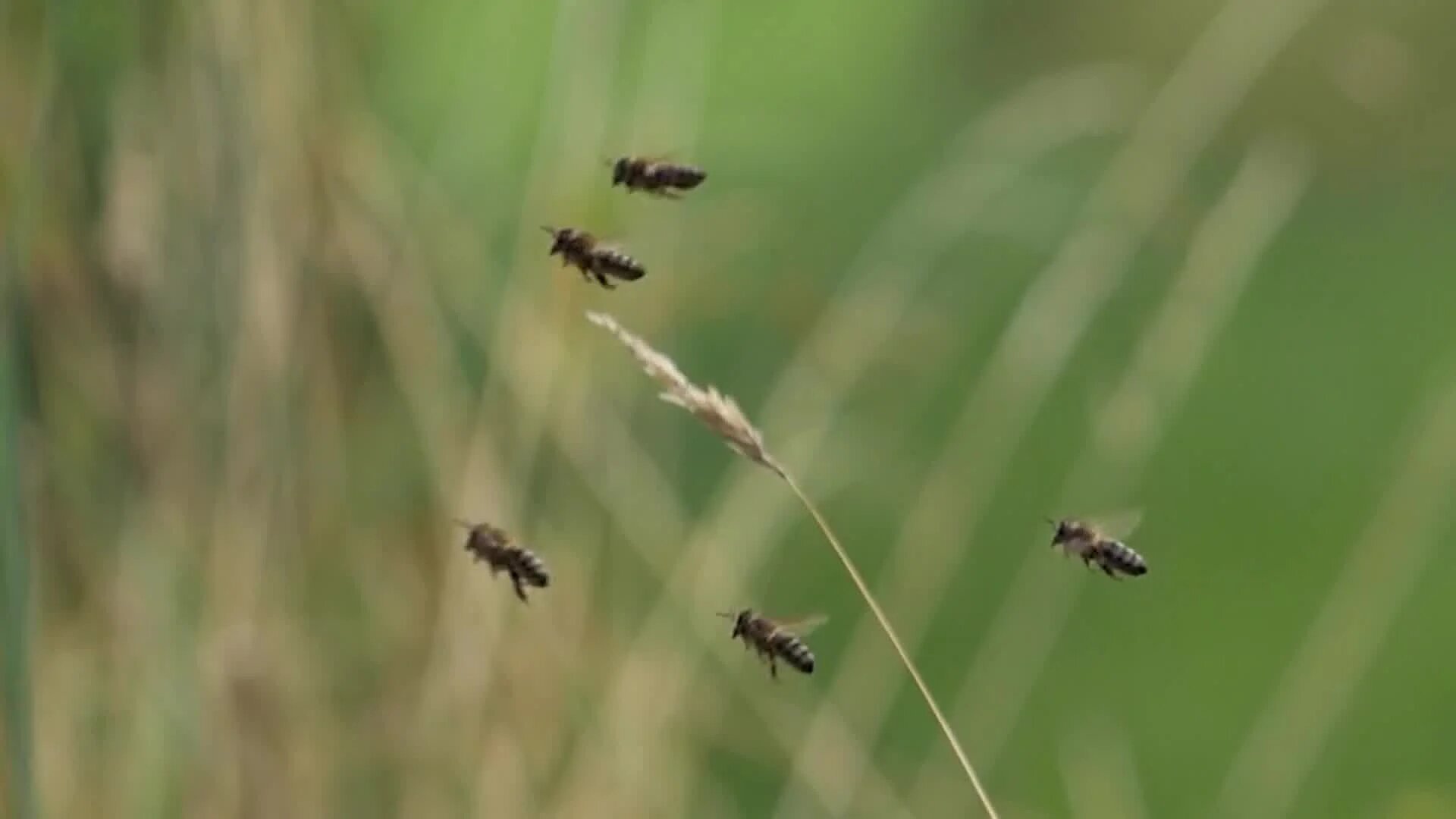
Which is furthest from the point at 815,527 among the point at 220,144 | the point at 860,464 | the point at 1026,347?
the point at 220,144

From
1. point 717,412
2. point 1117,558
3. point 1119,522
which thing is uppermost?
point 1119,522

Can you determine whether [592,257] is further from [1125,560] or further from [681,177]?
[1125,560]

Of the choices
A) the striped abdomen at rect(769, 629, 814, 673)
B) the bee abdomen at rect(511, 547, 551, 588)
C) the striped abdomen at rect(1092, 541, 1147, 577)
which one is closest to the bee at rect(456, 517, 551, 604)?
the bee abdomen at rect(511, 547, 551, 588)

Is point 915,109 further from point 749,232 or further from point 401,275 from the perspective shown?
point 401,275

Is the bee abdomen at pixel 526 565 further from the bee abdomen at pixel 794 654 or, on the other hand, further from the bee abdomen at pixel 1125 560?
the bee abdomen at pixel 1125 560

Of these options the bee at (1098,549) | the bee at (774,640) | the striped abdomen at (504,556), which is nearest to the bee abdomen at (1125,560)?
the bee at (1098,549)

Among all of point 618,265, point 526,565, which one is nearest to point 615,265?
point 618,265

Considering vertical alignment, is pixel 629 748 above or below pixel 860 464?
below
